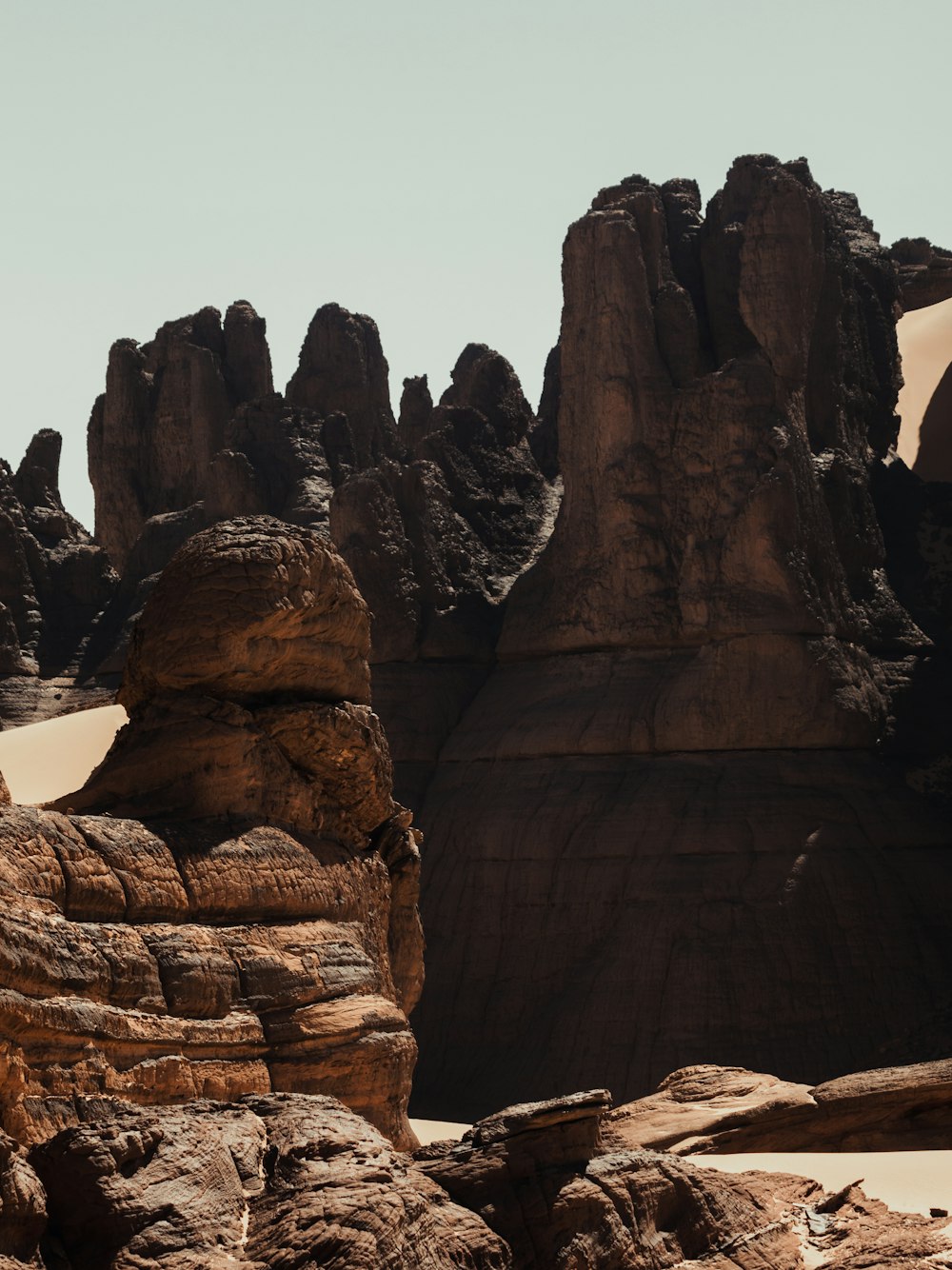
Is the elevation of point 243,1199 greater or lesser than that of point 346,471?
lesser

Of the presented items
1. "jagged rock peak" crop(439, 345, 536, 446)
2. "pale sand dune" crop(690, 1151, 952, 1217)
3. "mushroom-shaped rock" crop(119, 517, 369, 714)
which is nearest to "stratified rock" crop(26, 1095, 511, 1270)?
"pale sand dune" crop(690, 1151, 952, 1217)

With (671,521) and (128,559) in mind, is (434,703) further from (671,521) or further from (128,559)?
(128,559)

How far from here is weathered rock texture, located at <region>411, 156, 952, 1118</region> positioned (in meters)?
24.6

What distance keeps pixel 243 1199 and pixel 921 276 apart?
41.5m

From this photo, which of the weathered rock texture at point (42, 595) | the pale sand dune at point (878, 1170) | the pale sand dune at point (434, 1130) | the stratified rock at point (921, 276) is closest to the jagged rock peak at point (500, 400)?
the weathered rock texture at point (42, 595)

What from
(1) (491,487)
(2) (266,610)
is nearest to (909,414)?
(1) (491,487)

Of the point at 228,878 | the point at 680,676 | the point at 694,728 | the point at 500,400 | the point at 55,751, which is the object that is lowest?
the point at 228,878

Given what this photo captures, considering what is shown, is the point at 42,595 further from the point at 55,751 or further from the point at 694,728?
the point at 694,728

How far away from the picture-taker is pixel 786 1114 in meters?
14.0

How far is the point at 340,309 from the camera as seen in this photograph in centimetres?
4016

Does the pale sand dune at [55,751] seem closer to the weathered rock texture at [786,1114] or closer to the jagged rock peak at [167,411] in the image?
the jagged rock peak at [167,411]

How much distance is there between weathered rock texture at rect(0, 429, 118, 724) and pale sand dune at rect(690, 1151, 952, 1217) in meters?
25.7

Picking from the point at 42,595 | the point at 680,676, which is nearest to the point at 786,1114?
the point at 680,676

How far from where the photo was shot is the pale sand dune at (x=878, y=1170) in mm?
10375
